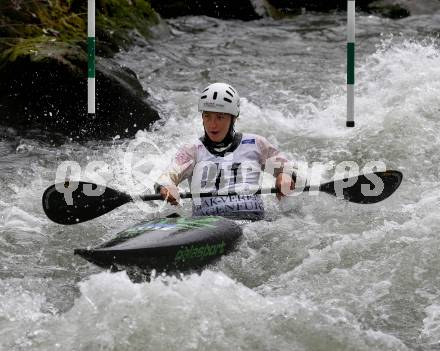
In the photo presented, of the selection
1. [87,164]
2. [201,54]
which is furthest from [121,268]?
[201,54]

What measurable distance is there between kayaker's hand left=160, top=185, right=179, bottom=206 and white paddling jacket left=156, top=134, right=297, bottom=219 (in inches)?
12.9

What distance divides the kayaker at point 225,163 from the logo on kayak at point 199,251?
0.60 metres

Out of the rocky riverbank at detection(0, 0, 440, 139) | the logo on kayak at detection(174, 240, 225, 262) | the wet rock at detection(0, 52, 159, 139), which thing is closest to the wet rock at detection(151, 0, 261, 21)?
the rocky riverbank at detection(0, 0, 440, 139)

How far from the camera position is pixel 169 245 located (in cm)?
466

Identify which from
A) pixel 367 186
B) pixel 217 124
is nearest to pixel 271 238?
pixel 367 186

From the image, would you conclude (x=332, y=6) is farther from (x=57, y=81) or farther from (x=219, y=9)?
(x=57, y=81)

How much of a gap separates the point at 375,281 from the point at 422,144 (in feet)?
10.6

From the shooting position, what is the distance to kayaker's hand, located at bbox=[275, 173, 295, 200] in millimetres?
5531

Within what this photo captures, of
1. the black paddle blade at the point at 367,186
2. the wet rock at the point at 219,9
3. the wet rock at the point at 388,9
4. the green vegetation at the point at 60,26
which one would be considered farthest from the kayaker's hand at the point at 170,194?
the wet rock at the point at 388,9

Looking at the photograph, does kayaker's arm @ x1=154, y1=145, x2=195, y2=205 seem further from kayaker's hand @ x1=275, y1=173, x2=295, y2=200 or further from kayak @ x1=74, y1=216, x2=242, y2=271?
kayaker's hand @ x1=275, y1=173, x2=295, y2=200

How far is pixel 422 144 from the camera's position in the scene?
7.86m

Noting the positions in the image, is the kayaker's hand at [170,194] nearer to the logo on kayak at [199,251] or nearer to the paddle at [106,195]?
the paddle at [106,195]

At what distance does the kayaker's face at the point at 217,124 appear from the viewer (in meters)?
5.79

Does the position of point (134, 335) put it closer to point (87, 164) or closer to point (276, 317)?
point (276, 317)
